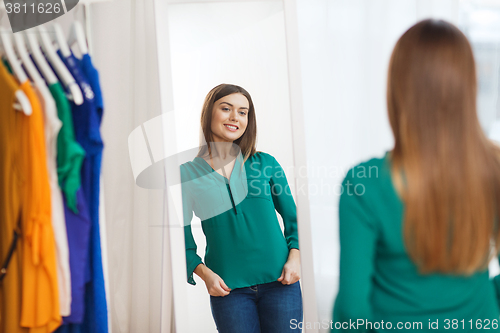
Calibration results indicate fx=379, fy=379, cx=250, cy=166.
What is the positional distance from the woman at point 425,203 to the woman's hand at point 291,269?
65cm

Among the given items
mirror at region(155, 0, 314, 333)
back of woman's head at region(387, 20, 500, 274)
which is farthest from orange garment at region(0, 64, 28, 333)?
back of woman's head at region(387, 20, 500, 274)

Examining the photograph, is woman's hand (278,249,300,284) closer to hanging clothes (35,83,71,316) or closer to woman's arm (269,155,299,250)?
woman's arm (269,155,299,250)

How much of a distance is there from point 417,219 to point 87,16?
114 cm

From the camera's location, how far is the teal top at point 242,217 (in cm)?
140

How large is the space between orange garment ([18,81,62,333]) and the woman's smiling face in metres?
0.63

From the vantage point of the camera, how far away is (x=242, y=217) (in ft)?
4.63

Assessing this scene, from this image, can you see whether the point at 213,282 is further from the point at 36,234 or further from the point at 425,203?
the point at 425,203

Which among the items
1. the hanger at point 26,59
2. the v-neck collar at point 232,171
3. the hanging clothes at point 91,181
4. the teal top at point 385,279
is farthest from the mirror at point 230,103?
the teal top at point 385,279

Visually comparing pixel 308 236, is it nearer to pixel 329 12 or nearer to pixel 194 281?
pixel 194 281

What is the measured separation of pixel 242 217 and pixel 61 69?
2.51ft

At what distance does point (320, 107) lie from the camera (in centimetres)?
145

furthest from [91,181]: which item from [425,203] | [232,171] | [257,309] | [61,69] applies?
[425,203]

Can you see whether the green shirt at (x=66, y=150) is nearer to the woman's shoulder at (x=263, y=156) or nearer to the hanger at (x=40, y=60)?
the hanger at (x=40, y=60)

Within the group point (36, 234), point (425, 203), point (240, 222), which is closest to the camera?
point (425, 203)
